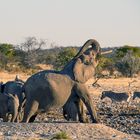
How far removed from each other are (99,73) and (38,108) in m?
41.1

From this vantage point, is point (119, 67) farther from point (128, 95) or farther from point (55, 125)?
point (55, 125)

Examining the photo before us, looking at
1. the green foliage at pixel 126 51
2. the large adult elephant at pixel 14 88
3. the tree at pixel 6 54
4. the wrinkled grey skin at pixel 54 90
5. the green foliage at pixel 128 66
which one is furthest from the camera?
the green foliage at pixel 126 51

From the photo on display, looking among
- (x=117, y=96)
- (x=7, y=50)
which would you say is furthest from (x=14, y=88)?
(x=7, y=50)

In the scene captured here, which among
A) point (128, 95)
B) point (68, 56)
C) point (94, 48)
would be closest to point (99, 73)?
point (68, 56)

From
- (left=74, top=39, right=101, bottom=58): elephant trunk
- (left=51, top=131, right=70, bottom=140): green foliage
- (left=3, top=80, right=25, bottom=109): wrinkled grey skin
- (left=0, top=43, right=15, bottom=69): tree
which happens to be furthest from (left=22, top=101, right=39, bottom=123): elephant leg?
(left=0, top=43, right=15, bottom=69): tree

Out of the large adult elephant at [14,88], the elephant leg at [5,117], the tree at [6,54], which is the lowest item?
the tree at [6,54]

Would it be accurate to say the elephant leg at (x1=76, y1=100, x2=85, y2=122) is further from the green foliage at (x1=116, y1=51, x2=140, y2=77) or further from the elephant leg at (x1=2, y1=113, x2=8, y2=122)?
the green foliage at (x1=116, y1=51, x2=140, y2=77)

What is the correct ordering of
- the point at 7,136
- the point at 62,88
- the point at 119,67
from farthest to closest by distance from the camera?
the point at 119,67, the point at 62,88, the point at 7,136

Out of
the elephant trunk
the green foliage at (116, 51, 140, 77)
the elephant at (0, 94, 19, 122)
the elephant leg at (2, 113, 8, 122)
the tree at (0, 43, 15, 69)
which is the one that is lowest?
the green foliage at (116, 51, 140, 77)

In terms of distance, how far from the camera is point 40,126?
56.3 ft

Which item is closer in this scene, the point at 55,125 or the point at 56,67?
the point at 55,125

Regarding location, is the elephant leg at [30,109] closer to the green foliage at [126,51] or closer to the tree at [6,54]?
the tree at [6,54]

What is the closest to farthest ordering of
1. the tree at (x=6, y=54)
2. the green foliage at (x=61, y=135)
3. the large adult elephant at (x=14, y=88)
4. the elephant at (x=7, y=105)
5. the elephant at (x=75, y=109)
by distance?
the green foliage at (x=61, y=135) → the elephant at (x=75, y=109) → the elephant at (x=7, y=105) → the large adult elephant at (x=14, y=88) → the tree at (x=6, y=54)

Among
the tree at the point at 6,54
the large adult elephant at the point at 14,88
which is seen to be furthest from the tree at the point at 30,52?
the large adult elephant at the point at 14,88
